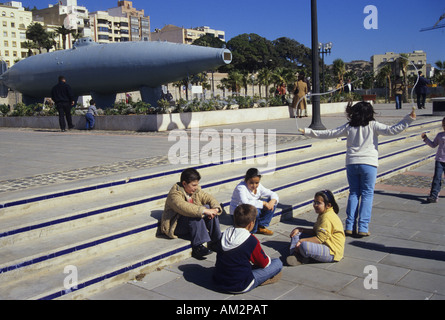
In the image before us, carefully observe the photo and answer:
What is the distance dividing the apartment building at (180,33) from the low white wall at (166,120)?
81805 millimetres

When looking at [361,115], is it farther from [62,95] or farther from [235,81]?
[235,81]

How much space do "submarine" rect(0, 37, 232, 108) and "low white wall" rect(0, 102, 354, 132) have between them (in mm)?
Answer: 1977

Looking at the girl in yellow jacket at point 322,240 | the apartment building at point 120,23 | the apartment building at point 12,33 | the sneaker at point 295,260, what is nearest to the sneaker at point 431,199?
the girl in yellow jacket at point 322,240

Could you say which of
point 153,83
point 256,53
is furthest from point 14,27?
point 153,83

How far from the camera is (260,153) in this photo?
8453 millimetres

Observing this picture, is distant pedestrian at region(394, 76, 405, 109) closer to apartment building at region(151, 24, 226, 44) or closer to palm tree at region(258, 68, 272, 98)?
palm tree at region(258, 68, 272, 98)

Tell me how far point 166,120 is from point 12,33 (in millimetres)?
94043

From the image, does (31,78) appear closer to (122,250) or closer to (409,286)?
(122,250)

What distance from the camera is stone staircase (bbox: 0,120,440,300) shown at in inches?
150

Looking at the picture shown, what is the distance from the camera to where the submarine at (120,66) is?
51.4 ft

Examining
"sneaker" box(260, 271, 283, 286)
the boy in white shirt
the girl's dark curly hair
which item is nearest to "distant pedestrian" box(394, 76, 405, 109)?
the girl's dark curly hair

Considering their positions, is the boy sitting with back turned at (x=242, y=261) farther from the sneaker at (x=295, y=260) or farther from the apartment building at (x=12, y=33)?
the apartment building at (x=12, y=33)

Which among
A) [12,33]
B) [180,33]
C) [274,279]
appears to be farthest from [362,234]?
[180,33]
